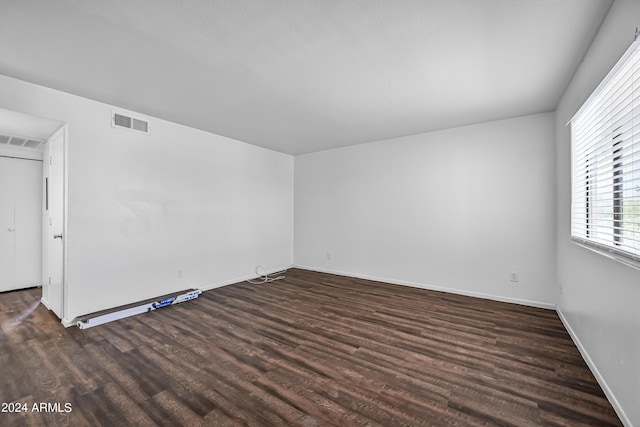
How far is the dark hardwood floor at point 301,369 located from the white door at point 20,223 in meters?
1.07

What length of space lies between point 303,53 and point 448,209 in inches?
125

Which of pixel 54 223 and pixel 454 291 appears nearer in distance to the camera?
pixel 54 223

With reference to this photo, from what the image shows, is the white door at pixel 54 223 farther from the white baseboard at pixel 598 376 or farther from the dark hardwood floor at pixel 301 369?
the white baseboard at pixel 598 376

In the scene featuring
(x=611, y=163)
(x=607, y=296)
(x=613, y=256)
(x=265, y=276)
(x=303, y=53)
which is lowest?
(x=265, y=276)

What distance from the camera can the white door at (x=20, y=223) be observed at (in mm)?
4008

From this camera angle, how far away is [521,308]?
3.37 meters

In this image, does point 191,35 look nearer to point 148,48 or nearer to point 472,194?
point 148,48

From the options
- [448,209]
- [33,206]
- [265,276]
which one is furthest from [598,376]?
[33,206]

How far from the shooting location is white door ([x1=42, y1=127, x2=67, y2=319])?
2971 millimetres

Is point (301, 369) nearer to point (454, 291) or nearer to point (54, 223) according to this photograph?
point (454, 291)

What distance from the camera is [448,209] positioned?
13.4ft

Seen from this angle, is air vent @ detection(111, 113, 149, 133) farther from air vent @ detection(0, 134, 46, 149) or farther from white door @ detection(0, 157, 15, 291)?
white door @ detection(0, 157, 15, 291)

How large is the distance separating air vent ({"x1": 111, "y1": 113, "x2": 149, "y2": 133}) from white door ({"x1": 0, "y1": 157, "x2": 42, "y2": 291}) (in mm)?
2444

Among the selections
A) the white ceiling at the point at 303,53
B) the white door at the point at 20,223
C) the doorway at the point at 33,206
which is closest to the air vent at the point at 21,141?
the doorway at the point at 33,206
